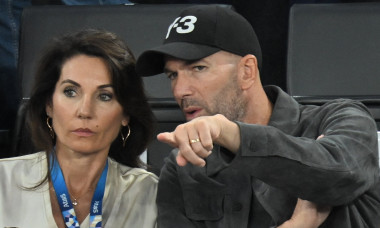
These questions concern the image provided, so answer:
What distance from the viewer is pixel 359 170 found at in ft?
5.49

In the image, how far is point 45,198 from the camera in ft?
6.71

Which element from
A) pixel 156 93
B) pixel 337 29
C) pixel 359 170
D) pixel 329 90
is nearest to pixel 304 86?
pixel 329 90

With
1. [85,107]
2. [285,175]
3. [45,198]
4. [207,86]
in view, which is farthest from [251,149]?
[45,198]

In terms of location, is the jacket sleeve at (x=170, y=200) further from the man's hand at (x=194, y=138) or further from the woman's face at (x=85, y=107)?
the man's hand at (x=194, y=138)

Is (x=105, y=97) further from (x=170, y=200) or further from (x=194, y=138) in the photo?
(x=194, y=138)

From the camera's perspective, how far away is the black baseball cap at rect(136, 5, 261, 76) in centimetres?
197

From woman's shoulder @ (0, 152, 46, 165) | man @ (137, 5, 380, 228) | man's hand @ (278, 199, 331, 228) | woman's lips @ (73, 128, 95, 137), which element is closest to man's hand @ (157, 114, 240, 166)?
man @ (137, 5, 380, 228)

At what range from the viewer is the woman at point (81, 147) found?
2.03m

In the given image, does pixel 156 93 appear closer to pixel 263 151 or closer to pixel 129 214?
pixel 129 214

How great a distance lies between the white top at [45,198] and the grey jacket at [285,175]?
3.6 inches

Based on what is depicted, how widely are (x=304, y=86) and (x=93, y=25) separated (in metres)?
0.77

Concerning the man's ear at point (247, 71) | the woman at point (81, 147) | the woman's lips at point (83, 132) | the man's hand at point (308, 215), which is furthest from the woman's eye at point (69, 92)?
the man's hand at point (308, 215)

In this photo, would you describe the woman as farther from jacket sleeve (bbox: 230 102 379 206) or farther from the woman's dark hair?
jacket sleeve (bbox: 230 102 379 206)

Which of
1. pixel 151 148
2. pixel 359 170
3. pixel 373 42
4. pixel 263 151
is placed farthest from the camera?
pixel 373 42
